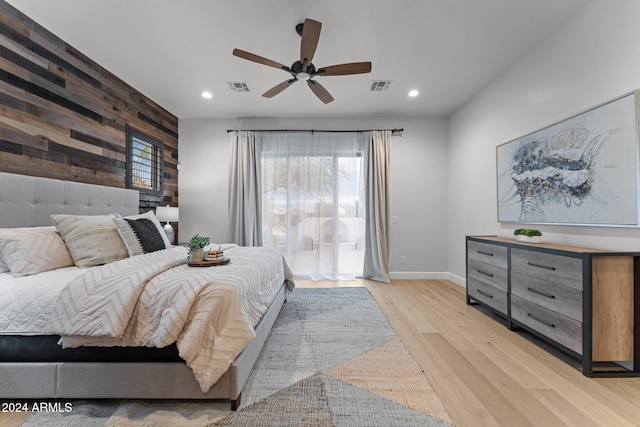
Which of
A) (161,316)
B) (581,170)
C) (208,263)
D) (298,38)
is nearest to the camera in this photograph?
(161,316)

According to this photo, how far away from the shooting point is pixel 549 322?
7.32ft

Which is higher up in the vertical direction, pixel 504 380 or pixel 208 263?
pixel 208 263

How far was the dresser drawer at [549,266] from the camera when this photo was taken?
6.61ft

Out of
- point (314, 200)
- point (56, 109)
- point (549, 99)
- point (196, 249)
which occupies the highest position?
point (549, 99)

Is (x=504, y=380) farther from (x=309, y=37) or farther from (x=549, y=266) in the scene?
(x=309, y=37)

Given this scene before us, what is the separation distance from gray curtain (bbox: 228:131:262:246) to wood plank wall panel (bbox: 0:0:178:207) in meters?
1.52

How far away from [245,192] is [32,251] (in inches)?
115

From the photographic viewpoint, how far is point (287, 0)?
227 centimetres

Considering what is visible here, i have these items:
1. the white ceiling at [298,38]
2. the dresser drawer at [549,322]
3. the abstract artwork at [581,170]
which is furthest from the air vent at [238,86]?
the dresser drawer at [549,322]

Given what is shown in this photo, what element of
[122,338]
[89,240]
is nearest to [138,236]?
[89,240]

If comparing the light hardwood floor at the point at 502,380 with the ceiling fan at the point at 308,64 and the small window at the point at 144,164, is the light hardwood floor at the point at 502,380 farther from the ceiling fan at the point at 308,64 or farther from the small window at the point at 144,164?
the small window at the point at 144,164

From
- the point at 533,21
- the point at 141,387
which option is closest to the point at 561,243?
the point at 533,21

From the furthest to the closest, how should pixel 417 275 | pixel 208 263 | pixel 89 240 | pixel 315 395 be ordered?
pixel 417 275 < pixel 89 240 < pixel 208 263 < pixel 315 395

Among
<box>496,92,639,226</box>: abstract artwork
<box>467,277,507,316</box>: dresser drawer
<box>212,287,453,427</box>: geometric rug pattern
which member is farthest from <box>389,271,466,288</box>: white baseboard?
<box>212,287,453,427</box>: geometric rug pattern
